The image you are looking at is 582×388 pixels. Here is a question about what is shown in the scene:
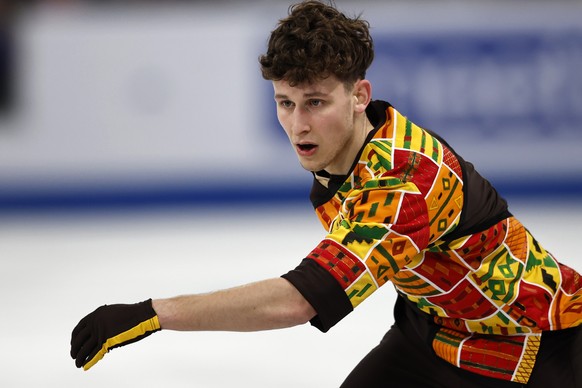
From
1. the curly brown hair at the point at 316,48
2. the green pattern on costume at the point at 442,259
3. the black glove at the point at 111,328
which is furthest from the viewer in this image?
the curly brown hair at the point at 316,48

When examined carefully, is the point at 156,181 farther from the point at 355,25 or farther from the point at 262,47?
the point at 355,25

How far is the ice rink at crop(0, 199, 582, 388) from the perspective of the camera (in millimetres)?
4574

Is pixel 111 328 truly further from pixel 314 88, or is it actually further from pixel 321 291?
pixel 314 88

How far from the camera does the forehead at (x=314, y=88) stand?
2543 mm

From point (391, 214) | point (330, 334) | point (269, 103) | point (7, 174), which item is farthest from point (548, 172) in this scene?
point (391, 214)

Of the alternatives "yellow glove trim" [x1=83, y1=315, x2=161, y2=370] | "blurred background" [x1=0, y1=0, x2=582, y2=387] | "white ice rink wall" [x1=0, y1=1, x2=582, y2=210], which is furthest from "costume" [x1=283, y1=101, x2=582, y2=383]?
"white ice rink wall" [x1=0, y1=1, x2=582, y2=210]

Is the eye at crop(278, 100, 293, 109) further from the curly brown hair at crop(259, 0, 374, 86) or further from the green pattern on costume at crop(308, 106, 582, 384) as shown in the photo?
the green pattern on costume at crop(308, 106, 582, 384)

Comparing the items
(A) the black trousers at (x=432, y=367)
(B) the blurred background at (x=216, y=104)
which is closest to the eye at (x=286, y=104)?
(A) the black trousers at (x=432, y=367)

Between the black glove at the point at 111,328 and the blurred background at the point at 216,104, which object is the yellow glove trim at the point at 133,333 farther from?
the blurred background at the point at 216,104

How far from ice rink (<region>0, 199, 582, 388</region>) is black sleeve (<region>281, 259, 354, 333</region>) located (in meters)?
2.15

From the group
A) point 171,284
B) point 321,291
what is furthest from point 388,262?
point 171,284

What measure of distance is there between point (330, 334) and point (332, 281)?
2.90 m

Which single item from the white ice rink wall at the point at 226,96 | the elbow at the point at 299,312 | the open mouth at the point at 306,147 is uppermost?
the white ice rink wall at the point at 226,96

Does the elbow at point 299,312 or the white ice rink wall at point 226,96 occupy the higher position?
the white ice rink wall at point 226,96
